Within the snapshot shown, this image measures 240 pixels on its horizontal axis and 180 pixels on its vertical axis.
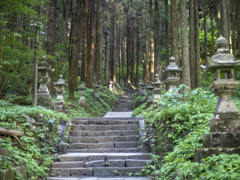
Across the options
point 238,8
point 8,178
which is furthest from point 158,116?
point 238,8

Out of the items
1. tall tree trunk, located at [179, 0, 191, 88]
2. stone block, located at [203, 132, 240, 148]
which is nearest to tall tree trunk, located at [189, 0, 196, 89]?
tall tree trunk, located at [179, 0, 191, 88]

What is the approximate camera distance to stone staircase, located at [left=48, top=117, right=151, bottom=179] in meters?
6.45

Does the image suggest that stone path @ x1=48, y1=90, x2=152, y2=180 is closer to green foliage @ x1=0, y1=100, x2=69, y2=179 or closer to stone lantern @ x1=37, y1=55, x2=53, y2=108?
green foliage @ x1=0, y1=100, x2=69, y2=179

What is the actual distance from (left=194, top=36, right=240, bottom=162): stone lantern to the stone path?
2.15m

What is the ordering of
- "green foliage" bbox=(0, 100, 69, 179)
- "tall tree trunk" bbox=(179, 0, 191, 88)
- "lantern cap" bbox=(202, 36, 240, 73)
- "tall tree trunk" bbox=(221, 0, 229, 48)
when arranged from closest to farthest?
"lantern cap" bbox=(202, 36, 240, 73)
"green foliage" bbox=(0, 100, 69, 179)
"tall tree trunk" bbox=(179, 0, 191, 88)
"tall tree trunk" bbox=(221, 0, 229, 48)

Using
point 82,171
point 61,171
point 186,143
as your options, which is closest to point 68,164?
point 61,171

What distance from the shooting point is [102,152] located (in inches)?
296

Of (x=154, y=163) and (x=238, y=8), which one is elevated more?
(x=238, y=8)

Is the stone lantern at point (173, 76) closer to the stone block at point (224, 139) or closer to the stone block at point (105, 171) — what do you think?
the stone block at point (105, 171)

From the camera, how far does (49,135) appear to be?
744 centimetres

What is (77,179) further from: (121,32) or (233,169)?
(121,32)

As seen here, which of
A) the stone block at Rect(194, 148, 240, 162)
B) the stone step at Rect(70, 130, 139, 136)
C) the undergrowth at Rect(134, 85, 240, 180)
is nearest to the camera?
the undergrowth at Rect(134, 85, 240, 180)

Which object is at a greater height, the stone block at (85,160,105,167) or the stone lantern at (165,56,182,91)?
the stone lantern at (165,56,182,91)

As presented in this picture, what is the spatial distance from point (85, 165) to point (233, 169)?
4175mm
